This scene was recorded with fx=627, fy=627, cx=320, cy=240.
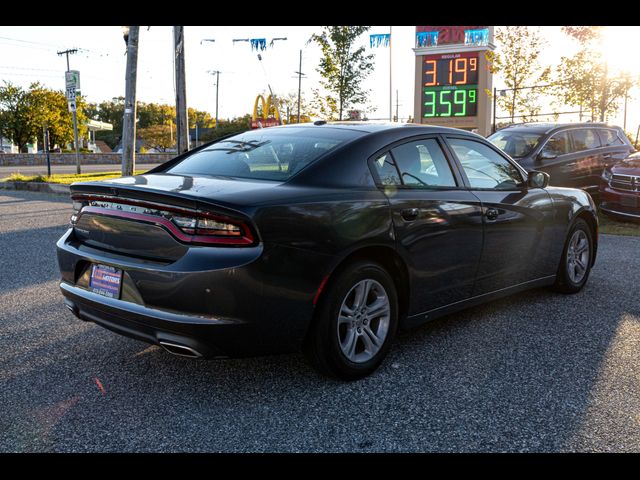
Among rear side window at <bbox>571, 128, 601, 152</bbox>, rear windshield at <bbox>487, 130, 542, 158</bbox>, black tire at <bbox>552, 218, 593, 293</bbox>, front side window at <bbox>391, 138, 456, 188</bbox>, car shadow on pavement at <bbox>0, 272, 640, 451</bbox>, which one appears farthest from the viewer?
rear side window at <bbox>571, 128, 601, 152</bbox>

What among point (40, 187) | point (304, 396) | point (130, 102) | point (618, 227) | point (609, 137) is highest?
point (130, 102)

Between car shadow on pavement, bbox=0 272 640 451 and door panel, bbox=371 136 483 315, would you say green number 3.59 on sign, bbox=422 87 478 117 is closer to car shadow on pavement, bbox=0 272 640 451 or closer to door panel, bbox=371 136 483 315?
car shadow on pavement, bbox=0 272 640 451

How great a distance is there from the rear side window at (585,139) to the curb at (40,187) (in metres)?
12.1

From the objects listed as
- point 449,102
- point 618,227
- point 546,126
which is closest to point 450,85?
point 449,102

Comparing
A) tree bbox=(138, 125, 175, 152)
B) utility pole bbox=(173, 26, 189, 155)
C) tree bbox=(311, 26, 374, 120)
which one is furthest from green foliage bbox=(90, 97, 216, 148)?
utility pole bbox=(173, 26, 189, 155)

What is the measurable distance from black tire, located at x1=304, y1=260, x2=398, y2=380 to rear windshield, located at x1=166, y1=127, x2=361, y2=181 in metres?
0.68

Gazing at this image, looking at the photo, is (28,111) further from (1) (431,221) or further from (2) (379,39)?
(1) (431,221)

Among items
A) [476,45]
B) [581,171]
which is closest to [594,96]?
[581,171]

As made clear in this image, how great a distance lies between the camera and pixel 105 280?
344 cm

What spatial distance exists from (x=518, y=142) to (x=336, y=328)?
28.9 feet

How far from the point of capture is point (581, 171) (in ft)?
37.8

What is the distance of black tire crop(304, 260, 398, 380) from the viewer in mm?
3428

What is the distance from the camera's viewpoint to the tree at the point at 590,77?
15.9m
